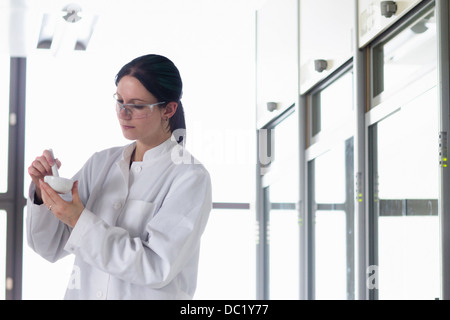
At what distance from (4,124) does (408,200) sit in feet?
10.2

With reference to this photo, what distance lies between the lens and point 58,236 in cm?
116

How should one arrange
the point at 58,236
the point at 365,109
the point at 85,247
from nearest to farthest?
the point at 85,247
the point at 58,236
the point at 365,109

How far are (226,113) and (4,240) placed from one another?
5.55ft

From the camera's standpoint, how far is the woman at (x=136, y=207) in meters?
1.04

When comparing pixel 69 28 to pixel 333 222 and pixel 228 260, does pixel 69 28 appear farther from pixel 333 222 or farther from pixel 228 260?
pixel 333 222

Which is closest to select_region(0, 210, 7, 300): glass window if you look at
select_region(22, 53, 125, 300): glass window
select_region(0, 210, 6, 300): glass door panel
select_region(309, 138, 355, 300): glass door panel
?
select_region(0, 210, 6, 300): glass door panel

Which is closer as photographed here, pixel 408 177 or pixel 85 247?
pixel 85 247

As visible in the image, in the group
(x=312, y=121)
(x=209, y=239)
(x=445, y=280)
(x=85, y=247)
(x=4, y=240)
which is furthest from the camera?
(x=4, y=240)

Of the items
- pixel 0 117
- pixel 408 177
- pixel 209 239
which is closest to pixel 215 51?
pixel 209 239

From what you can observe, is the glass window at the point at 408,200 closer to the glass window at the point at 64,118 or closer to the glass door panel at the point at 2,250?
the glass window at the point at 64,118

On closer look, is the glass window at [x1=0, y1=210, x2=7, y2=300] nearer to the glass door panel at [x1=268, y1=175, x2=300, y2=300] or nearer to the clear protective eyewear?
the glass door panel at [x1=268, y1=175, x2=300, y2=300]

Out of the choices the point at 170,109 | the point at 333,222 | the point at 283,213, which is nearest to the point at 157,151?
the point at 170,109

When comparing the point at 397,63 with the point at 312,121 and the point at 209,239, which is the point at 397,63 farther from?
the point at 209,239

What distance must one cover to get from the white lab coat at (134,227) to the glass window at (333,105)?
1540 millimetres
